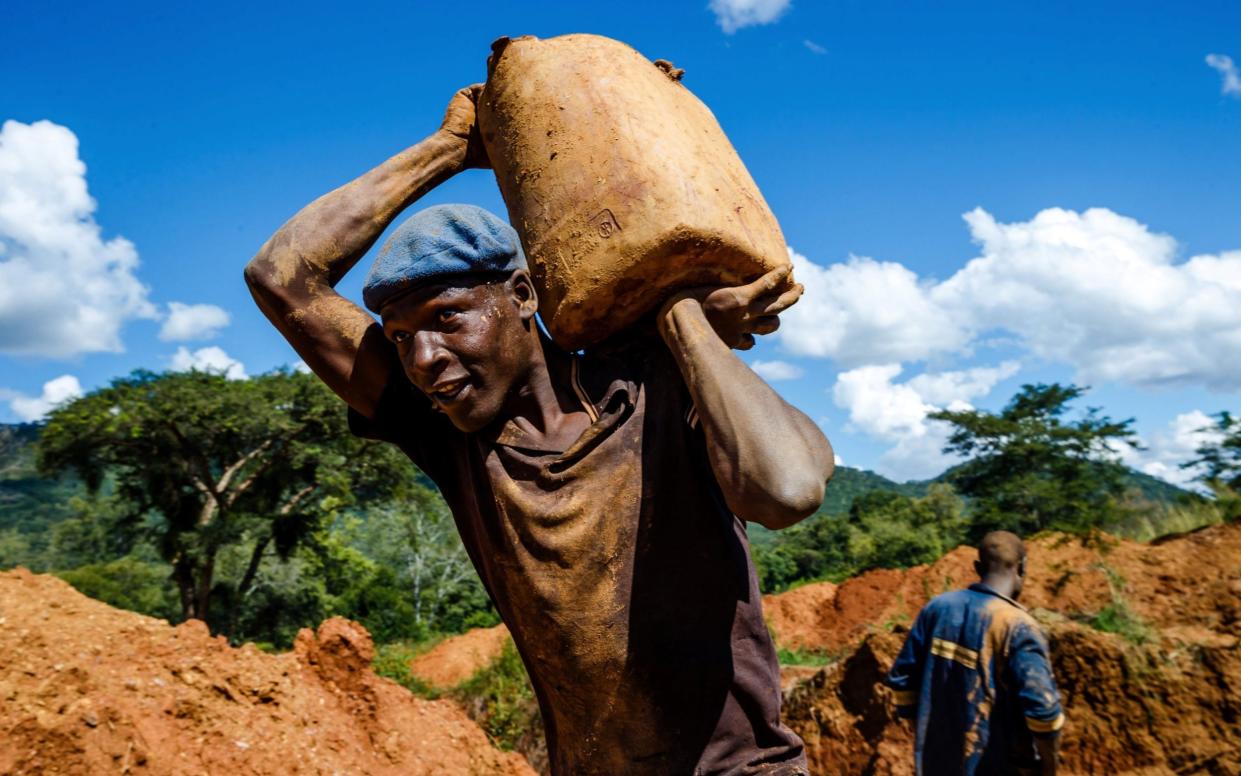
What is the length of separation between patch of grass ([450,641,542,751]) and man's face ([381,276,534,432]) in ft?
33.3

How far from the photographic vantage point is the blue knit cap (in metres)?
1.77

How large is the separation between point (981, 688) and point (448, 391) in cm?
358

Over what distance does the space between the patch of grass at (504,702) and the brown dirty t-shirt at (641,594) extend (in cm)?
1003

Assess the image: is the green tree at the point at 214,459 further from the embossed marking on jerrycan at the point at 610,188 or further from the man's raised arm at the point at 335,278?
the embossed marking on jerrycan at the point at 610,188

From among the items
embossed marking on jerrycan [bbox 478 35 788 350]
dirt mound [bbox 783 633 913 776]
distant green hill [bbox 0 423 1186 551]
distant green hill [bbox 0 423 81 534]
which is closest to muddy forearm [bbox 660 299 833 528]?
embossed marking on jerrycan [bbox 478 35 788 350]

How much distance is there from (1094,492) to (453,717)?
19325 millimetres

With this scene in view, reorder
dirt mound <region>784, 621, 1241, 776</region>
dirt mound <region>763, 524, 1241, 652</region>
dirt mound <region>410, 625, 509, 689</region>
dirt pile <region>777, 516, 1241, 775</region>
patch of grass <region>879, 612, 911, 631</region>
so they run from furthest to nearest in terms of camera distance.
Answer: dirt mound <region>410, 625, 509, 689</region> → patch of grass <region>879, 612, 911, 631</region> → dirt mound <region>763, 524, 1241, 652</region> → dirt pile <region>777, 516, 1241, 775</region> → dirt mound <region>784, 621, 1241, 776</region>

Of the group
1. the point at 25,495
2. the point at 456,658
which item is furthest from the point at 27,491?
the point at 456,658

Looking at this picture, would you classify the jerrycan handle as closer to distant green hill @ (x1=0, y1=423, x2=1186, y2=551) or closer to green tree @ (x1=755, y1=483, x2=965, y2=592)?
green tree @ (x1=755, y1=483, x2=965, y2=592)

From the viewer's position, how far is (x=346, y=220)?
195 centimetres

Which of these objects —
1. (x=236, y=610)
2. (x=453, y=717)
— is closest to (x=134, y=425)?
(x=236, y=610)

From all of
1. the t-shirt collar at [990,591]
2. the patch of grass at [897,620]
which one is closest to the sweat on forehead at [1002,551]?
the t-shirt collar at [990,591]

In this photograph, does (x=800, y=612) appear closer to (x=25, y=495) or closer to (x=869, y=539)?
(x=869, y=539)

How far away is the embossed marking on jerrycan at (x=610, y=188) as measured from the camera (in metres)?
1.64
